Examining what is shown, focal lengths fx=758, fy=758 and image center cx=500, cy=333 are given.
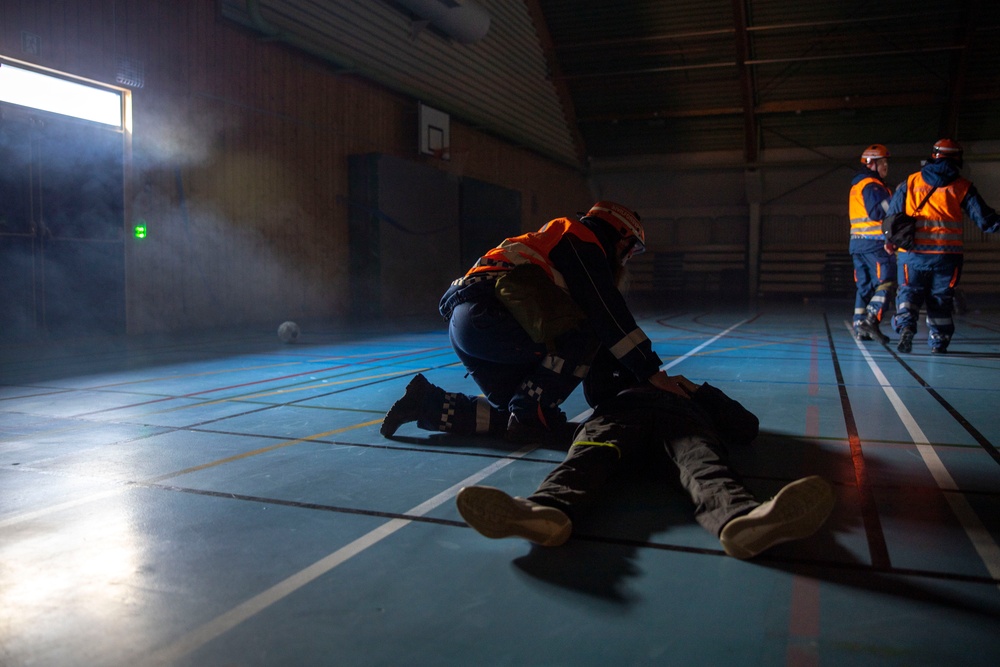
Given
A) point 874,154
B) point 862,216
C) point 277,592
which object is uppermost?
point 874,154

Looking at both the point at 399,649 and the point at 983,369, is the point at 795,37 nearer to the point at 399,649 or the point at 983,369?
the point at 983,369

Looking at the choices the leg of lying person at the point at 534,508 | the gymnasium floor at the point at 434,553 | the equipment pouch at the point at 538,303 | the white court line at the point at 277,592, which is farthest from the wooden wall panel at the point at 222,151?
the leg of lying person at the point at 534,508

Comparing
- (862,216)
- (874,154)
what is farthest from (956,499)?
(874,154)

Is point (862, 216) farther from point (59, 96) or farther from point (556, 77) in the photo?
point (556, 77)

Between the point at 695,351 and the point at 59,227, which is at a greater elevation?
the point at 59,227

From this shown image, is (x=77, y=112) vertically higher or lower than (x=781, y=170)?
lower

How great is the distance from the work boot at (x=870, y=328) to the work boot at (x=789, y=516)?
26.8ft

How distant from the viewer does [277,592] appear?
207cm

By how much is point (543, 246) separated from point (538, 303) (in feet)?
0.94

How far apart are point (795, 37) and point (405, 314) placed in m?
11.8

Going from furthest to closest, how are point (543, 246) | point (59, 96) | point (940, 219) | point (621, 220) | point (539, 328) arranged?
point (59, 96)
point (940, 219)
point (621, 220)
point (543, 246)
point (539, 328)

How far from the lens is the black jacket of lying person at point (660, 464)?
2.18 metres

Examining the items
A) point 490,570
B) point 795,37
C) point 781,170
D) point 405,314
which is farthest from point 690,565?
point 781,170

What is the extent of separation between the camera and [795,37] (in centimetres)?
1836
